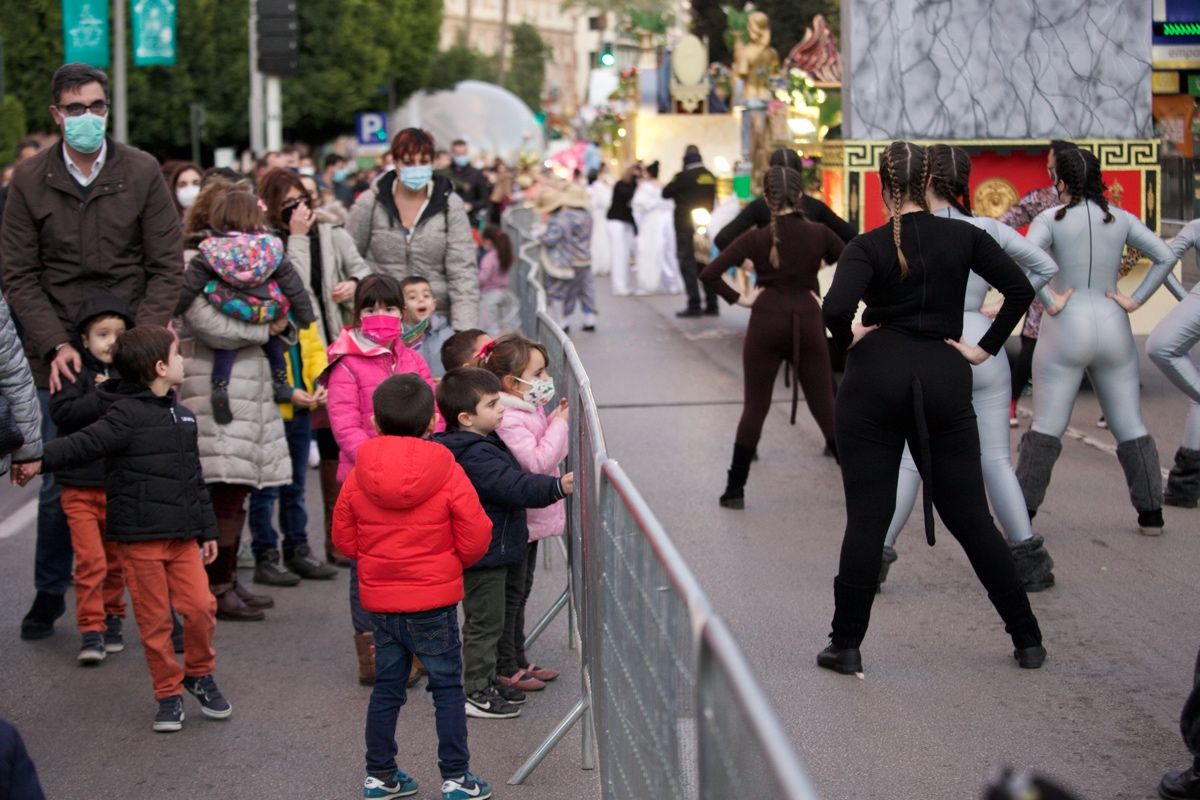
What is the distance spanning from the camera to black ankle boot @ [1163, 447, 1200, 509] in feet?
30.0

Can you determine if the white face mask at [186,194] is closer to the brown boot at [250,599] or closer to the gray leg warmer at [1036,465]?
the brown boot at [250,599]

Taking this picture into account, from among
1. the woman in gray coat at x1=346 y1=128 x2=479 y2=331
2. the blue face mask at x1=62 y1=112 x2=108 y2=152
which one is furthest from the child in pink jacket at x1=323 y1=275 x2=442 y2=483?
the woman in gray coat at x1=346 y1=128 x2=479 y2=331

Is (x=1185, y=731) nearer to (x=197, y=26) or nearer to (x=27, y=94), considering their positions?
(x=27, y=94)

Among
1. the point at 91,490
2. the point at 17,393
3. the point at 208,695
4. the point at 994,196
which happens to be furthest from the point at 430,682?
the point at 994,196

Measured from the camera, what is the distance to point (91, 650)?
680cm

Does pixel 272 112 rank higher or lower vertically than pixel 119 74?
lower

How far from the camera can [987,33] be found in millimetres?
14008

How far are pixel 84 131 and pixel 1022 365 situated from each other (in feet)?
23.4

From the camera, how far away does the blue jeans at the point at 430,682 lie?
518cm

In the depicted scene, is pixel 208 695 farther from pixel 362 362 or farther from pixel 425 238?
pixel 425 238

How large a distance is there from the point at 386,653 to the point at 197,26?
121 ft

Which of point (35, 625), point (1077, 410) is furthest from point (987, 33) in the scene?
point (35, 625)

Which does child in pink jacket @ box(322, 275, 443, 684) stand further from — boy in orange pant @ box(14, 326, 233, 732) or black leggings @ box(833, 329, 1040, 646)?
black leggings @ box(833, 329, 1040, 646)

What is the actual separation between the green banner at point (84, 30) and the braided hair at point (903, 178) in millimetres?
17162
